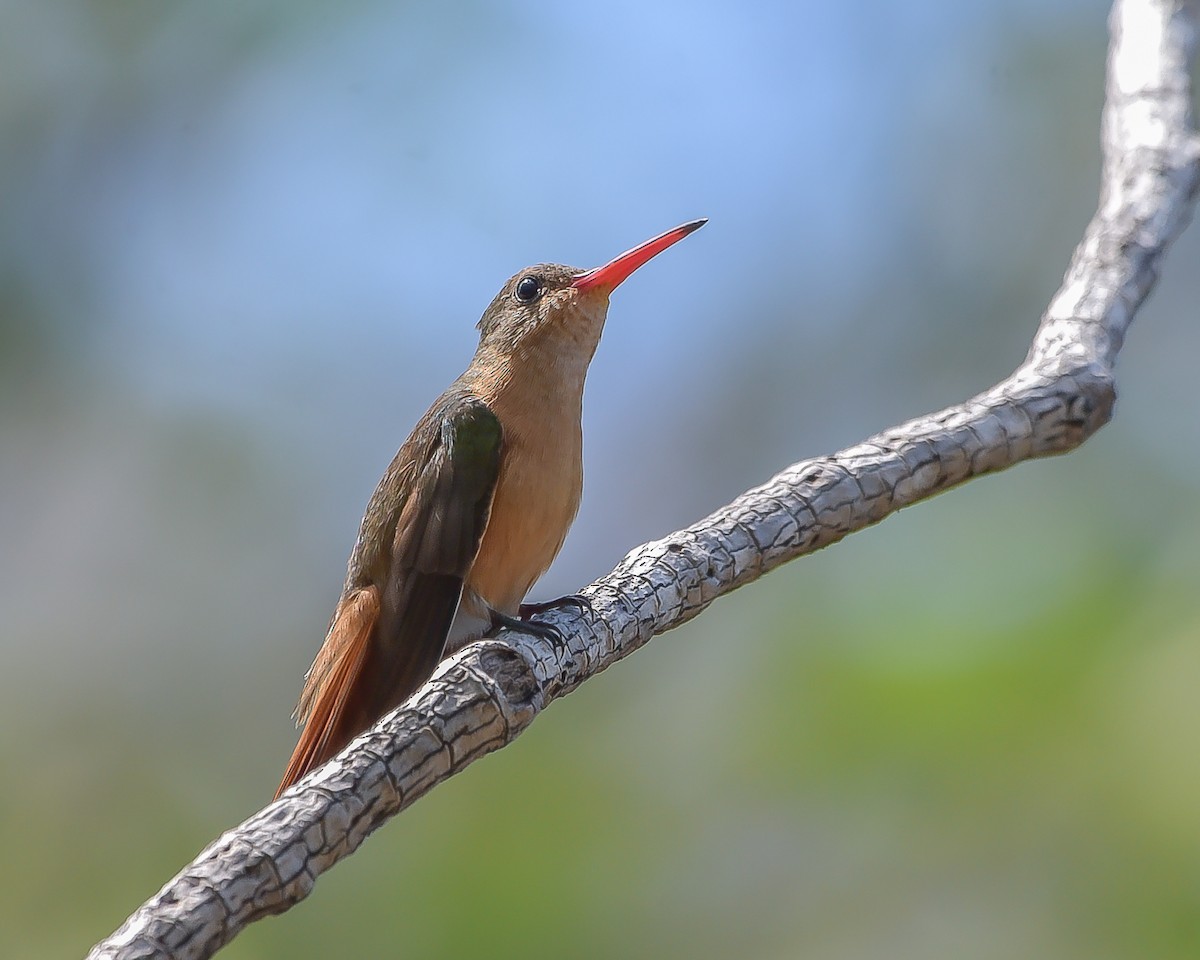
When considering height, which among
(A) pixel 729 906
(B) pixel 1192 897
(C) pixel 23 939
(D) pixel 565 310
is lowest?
(B) pixel 1192 897

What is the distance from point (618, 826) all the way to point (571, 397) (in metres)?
1.66

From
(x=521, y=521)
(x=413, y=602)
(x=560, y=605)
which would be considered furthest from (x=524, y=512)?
(x=560, y=605)

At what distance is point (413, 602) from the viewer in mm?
3824

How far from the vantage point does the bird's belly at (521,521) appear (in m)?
3.87

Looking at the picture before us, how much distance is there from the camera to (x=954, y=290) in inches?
288

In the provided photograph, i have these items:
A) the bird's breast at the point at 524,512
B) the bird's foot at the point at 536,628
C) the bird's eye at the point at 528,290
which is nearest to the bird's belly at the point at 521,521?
the bird's breast at the point at 524,512

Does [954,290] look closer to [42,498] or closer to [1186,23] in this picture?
[1186,23]

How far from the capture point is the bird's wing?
3.74 m

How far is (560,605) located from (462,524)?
2.07ft

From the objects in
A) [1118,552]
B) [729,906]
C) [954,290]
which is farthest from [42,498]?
[1118,552]

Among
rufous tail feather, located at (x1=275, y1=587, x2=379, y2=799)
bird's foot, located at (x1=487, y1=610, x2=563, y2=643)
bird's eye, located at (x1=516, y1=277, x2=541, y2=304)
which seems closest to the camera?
bird's foot, located at (x1=487, y1=610, x2=563, y2=643)

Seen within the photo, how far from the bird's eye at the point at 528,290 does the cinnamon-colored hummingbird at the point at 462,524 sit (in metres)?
0.18

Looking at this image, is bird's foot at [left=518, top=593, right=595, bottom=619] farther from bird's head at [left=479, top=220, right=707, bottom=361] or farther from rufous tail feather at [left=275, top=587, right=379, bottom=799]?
bird's head at [left=479, top=220, right=707, bottom=361]

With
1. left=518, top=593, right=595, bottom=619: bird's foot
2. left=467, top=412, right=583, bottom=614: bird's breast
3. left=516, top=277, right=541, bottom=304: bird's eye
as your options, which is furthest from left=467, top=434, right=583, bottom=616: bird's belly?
left=516, top=277, right=541, bottom=304: bird's eye
